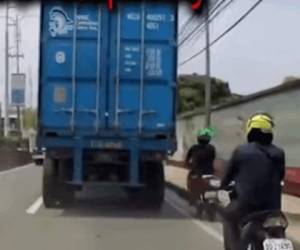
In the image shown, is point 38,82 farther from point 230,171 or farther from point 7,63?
point 7,63

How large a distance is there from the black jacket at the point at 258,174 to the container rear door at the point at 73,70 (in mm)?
9283

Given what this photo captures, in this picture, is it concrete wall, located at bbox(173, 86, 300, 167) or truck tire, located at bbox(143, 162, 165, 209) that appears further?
concrete wall, located at bbox(173, 86, 300, 167)

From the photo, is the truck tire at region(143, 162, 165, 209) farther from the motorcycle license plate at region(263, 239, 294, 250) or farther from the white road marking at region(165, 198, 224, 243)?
the motorcycle license plate at region(263, 239, 294, 250)

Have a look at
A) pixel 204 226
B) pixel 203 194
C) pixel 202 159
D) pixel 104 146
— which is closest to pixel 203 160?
pixel 202 159

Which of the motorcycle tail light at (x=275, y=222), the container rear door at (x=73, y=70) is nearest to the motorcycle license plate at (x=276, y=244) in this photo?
the motorcycle tail light at (x=275, y=222)

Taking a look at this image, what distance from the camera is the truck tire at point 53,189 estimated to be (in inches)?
738

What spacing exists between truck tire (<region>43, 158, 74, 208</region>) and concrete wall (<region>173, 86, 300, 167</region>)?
562 cm

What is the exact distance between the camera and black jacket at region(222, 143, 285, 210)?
8.24 meters

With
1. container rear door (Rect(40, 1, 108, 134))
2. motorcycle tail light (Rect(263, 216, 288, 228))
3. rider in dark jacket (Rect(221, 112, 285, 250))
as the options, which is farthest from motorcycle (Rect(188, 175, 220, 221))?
motorcycle tail light (Rect(263, 216, 288, 228))

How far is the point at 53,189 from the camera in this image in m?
19.0

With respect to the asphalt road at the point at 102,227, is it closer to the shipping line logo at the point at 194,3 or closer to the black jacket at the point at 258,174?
the shipping line logo at the point at 194,3

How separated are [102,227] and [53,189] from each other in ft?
11.4

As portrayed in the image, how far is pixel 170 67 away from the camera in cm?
1752

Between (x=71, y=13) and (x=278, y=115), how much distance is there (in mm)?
7960
